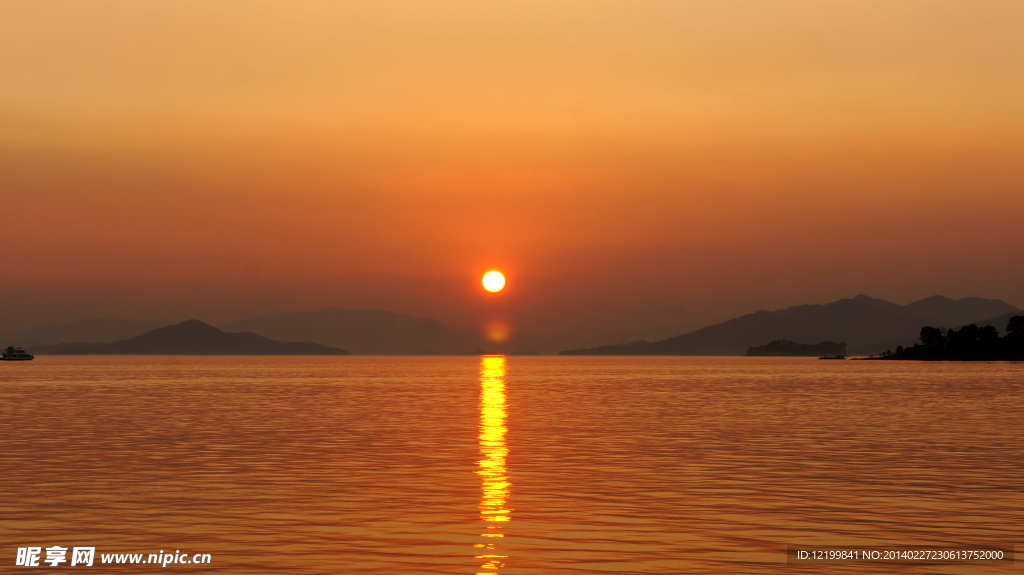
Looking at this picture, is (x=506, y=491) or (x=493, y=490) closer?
(x=506, y=491)

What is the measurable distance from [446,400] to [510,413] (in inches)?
952

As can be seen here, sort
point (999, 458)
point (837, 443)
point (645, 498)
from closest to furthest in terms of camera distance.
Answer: point (645, 498)
point (999, 458)
point (837, 443)

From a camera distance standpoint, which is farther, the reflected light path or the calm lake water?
the calm lake water

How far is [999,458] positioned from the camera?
4312cm

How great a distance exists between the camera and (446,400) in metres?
103

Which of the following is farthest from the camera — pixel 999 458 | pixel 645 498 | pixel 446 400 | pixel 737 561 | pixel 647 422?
pixel 446 400

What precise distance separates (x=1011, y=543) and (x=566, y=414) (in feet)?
175

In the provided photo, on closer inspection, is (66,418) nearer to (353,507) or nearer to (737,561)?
(353,507)

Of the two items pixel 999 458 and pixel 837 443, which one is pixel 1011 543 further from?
pixel 837 443

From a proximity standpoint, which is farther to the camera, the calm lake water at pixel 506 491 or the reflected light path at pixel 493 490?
the calm lake water at pixel 506 491

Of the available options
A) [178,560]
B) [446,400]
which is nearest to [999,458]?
[178,560]

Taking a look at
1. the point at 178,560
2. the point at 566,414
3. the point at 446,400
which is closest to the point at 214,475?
the point at 178,560

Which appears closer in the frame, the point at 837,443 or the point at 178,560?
the point at 178,560

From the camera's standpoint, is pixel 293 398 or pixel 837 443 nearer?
pixel 837 443
